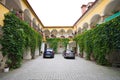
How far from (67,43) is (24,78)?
30.3 meters

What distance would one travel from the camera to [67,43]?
3891 cm

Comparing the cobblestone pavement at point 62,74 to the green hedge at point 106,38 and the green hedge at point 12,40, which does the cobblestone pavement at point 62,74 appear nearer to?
the green hedge at point 12,40

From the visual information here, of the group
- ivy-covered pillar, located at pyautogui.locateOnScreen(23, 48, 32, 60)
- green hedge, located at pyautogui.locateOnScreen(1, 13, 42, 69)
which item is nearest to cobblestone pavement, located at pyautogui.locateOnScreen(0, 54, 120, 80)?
green hedge, located at pyautogui.locateOnScreen(1, 13, 42, 69)

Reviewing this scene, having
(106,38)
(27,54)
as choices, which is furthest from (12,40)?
(27,54)

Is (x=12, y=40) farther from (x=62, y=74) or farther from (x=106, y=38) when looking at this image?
(x=106, y=38)

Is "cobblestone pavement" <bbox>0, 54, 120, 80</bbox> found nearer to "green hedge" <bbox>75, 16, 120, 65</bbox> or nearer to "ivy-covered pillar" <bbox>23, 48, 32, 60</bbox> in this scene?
"green hedge" <bbox>75, 16, 120, 65</bbox>

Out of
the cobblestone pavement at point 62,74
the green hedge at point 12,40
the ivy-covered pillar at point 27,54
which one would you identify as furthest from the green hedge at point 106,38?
the ivy-covered pillar at point 27,54

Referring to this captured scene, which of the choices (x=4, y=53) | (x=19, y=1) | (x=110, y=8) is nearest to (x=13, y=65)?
(x=4, y=53)

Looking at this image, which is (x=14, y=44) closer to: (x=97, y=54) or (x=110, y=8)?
(x=97, y=54)

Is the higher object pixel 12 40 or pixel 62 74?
pixel 12 40

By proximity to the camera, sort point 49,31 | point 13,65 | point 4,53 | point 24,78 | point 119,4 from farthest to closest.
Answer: point 49,31
point 119,4
point 13,65
point 4,53
point 24,78

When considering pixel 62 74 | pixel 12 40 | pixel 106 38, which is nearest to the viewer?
pixel 62 74

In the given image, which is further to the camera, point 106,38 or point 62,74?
point 106,38

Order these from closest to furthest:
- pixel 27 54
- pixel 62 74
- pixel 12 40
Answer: pixel 62 74 < pixel 12 40 < pixel 27 54
